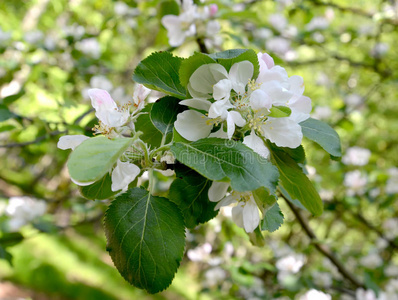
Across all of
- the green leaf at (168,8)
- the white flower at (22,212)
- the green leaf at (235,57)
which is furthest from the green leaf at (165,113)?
the white flower at (22,212)

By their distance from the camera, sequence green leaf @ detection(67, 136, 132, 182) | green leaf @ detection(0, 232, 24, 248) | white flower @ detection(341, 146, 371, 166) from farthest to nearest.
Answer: white flower @ detection(341, 146, 371, 166) → green leaf @ detection(0, 232, 24, 248) → green leaf @ detection(67, 136, 132, 182)

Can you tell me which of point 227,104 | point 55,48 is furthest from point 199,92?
point 55,48

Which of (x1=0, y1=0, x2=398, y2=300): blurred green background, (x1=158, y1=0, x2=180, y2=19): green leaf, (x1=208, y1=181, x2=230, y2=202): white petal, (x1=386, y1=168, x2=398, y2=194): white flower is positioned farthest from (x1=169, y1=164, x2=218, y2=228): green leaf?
(x1=386, y1=168, x2=398, y2=194): white flower

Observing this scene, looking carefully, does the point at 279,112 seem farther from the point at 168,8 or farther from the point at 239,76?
the point at 168,8

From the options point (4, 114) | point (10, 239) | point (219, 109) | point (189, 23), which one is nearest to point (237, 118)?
point (219, 109)

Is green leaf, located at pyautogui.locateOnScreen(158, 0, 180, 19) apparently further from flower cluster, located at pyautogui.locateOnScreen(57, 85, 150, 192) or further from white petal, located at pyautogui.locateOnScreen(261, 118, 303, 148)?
white petal, located at pyautogui.locateOnScreen(261, 118, 303, 148)

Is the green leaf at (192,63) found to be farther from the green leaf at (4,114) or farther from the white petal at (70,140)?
the green leaf at (4,114)
